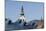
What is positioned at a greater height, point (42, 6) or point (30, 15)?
point (42, 6)

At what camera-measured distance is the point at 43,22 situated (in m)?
1.29

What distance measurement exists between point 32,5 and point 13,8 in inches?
11.1

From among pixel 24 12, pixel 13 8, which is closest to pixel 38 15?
pixel 24 12

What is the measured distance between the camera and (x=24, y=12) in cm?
124

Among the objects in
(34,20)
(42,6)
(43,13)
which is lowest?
(34,20)

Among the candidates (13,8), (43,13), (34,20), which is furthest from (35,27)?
(13,8)

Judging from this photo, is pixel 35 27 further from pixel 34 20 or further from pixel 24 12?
pixel 24 12
